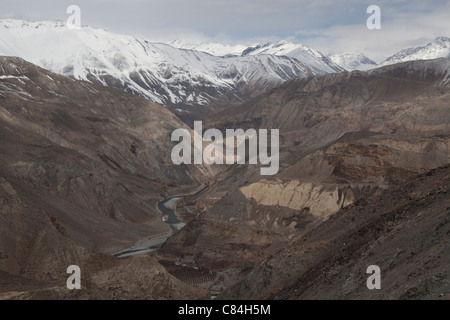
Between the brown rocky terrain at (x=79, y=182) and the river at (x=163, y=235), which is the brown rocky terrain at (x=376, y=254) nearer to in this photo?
the brown rocky terrain at (x=79, y=182)

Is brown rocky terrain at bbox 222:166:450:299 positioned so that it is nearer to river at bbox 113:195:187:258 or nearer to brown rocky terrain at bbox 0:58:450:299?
brown rocky terrain at bbox 0:58:450:299

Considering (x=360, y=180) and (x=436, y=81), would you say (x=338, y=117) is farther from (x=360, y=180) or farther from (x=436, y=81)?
(x=360, y=180)

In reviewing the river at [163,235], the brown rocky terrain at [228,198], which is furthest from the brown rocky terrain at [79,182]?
the river at [163,235]

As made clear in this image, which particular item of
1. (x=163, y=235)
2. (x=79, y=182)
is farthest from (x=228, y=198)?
(x=79, y=182)

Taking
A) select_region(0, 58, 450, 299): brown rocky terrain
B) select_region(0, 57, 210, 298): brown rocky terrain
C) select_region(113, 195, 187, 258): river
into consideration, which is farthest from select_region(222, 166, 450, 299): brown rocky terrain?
select_region(113, 195, 187, 258): river

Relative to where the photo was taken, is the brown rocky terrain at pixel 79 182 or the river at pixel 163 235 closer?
the brown rocky terrain at pixel 79 182

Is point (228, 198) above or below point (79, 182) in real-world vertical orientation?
below

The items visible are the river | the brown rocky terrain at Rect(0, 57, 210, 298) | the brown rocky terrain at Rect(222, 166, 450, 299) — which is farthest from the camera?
the river

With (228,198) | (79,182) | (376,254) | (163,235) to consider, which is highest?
(79,182)

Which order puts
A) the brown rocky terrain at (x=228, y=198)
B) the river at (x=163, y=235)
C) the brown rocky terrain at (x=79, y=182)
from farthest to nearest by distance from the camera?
the river at (x=163, y=235) → the brown rocky terrain at (x=79, y=182) → the brown rocky terrain at (x=228, y=198)

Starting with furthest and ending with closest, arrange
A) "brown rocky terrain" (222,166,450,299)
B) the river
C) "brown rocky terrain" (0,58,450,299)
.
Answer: the river → "brown rocky terrain" (0,58,450,299) → "brown rocky terrain" (222,166,450,299)

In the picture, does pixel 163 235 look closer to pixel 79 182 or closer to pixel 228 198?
pixel 228 198

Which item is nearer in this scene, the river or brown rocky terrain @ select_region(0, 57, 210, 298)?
brown rocky terrain @ select_region(0, 57, 210, 298)
